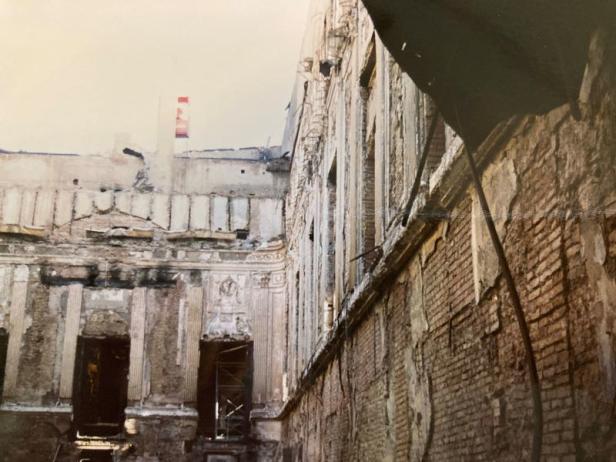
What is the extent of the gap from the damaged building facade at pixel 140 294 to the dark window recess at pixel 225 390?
0.37 feet

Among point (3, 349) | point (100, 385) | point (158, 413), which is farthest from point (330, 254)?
point (100, 385)

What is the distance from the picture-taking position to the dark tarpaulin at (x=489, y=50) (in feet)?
11.4

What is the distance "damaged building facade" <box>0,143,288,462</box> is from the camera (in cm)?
2125

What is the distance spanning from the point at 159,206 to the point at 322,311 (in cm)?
1120

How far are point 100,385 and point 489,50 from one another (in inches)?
984

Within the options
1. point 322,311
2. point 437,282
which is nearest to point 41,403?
point 322,311

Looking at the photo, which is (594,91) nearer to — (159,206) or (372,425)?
(372,425)

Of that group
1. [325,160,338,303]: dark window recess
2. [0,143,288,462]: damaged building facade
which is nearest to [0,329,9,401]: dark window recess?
[0,143,288,462]: damaged building facade

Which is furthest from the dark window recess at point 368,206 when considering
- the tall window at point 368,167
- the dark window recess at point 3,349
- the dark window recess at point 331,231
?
the dark window recess at point 3,349

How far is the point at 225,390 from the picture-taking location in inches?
1014

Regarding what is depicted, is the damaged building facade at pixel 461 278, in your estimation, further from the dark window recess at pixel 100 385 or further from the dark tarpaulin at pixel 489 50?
the dark window recess at pixel 100 385

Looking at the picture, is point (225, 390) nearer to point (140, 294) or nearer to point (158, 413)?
point (158, 413)

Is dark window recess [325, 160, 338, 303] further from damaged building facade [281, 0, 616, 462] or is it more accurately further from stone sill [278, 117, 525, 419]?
stone sill [278, 117, 525, 419]

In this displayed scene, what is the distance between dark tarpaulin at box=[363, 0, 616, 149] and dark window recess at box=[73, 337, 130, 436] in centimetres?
1903
